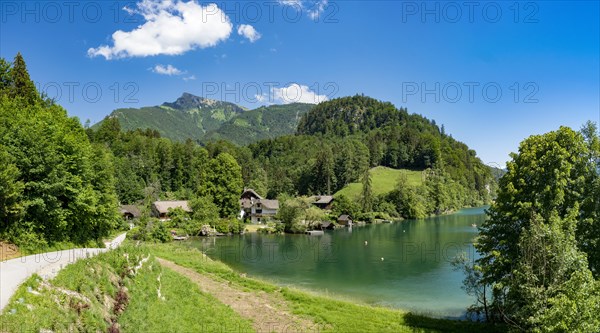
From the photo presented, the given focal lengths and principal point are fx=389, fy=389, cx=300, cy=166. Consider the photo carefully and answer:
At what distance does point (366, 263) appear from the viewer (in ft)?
149

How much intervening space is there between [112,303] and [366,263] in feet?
117

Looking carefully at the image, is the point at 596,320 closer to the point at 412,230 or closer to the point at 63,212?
the point at 63,212

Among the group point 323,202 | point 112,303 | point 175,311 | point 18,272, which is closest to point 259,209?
point 323,202

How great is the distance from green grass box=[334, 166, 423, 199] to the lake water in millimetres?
44465

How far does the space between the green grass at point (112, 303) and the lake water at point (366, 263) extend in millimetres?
14825

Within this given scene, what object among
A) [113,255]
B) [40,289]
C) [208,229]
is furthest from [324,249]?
[40,289]

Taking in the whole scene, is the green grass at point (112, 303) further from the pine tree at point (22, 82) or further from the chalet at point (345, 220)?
the chalet at point (345, 220)

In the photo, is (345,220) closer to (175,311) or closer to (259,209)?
(259,209)

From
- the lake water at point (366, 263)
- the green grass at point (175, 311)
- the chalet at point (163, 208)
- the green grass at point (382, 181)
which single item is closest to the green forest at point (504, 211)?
the lake water at point (366, 263)

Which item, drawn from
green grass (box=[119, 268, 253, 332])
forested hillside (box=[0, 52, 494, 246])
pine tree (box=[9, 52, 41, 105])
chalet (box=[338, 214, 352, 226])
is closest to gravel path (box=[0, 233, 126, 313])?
green grass (box=[119, 268, 253, 332])

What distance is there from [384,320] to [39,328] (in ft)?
54.3

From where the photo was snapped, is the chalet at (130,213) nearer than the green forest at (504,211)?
No

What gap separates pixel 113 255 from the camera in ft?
56.2

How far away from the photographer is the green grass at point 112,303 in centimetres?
998
